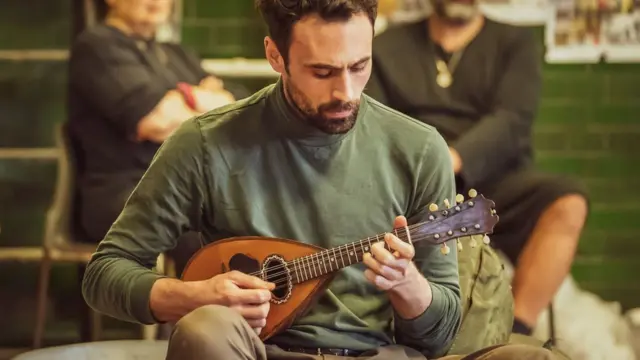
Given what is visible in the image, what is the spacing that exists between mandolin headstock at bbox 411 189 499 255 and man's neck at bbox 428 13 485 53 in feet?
5.10

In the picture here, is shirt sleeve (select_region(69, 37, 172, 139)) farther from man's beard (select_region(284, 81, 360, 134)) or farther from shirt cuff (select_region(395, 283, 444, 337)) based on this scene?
shirt cuff (select_region(395, 283, 444, 337))

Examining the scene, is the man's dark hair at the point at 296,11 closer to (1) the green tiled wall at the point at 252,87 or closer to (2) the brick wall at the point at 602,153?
(1) the green tiled wall at the point at 252,87

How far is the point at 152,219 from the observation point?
157 cm

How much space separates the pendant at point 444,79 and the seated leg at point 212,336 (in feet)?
5.52

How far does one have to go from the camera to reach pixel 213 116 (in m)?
1.64

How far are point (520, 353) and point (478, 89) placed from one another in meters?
1.61

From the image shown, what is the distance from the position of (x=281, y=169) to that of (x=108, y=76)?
1.30 metres

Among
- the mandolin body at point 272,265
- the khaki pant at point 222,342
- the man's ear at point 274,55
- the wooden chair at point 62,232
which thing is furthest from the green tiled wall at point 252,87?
the khaki pant at point 222,342

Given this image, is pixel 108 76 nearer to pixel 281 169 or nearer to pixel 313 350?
pixel 281 169

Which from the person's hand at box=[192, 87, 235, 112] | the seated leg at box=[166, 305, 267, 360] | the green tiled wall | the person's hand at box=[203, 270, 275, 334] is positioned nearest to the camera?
the seated leg at box=[166, 305, 267, 360]

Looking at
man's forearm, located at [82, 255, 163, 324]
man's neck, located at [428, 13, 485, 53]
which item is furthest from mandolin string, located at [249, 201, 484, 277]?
man's neck, located at [428, 13, 485, 53]

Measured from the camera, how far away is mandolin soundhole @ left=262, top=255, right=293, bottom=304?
5.06 ft

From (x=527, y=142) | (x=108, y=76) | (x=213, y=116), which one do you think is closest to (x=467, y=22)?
(x=527, y=142)

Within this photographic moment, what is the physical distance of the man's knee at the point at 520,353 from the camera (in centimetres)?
138
